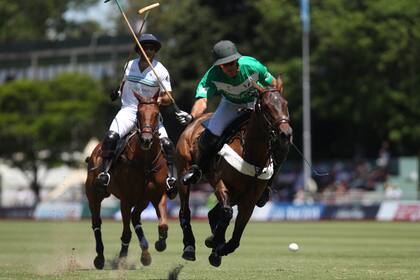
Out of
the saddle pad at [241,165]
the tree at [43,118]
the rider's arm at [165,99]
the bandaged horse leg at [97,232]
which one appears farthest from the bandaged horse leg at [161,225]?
the tree at [43,118]

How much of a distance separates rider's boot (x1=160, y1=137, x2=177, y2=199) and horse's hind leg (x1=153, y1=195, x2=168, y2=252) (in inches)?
9.1

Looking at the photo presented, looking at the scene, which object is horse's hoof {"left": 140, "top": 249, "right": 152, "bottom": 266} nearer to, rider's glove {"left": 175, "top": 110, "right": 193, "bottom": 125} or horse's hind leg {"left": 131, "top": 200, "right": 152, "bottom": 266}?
horse's hind leg {"left": 131, "top": 200, "right": 152, "bottom": 266}

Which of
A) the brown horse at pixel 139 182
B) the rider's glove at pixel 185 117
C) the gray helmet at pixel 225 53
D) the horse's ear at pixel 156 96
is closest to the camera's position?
the gray helmet at pixel 225 53

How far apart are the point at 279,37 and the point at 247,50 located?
73.3 inches

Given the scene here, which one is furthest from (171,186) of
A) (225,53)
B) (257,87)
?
(257,87)

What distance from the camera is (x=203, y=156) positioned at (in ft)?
43.6

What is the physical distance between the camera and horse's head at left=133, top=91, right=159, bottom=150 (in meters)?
13.5

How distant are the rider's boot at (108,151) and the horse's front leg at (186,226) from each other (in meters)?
1.26

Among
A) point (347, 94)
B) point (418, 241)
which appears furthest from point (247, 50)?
point (418, 241)

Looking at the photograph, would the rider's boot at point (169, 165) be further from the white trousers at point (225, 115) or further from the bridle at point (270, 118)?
the bridle at point (270, 118)

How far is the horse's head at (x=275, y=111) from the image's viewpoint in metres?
11.7

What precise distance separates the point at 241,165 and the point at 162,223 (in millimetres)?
2465

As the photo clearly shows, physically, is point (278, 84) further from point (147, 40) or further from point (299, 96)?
point (299, 96)

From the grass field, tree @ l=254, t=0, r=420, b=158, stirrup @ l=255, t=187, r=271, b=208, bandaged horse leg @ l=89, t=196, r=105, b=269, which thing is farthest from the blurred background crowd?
stirrup @ l=255, t=187, r=271, b=208
